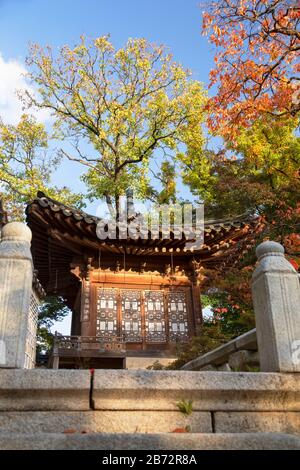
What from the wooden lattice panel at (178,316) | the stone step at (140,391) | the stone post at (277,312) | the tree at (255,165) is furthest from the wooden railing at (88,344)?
the tree at (255,165)

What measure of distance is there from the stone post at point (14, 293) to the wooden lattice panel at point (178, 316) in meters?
8.72

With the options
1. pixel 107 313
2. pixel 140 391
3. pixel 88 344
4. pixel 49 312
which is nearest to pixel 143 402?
pixel 140 391

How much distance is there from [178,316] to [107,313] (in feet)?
7.11

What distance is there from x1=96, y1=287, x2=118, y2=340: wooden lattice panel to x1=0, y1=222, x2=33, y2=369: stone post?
7976 millimetres

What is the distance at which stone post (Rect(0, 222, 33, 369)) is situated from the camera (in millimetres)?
3109

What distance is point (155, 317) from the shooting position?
11898mm

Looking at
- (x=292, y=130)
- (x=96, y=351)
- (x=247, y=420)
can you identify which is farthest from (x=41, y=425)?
(x=292, y=130)

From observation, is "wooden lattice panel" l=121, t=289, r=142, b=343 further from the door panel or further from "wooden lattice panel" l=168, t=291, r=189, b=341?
"wooden lattice panel" l=168, t=291, r=189, b=341

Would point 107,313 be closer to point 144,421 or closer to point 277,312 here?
point 277,312

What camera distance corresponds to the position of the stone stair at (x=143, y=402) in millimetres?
2867

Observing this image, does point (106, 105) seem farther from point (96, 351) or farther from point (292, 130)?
point (96, 351)

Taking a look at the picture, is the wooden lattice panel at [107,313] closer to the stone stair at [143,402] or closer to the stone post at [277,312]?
the stone post at [277,312]

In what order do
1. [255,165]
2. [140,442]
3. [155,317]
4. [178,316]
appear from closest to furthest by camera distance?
[140,442]
[155,317]
[178,316]
[255,165]

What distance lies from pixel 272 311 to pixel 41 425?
207 centimetres
